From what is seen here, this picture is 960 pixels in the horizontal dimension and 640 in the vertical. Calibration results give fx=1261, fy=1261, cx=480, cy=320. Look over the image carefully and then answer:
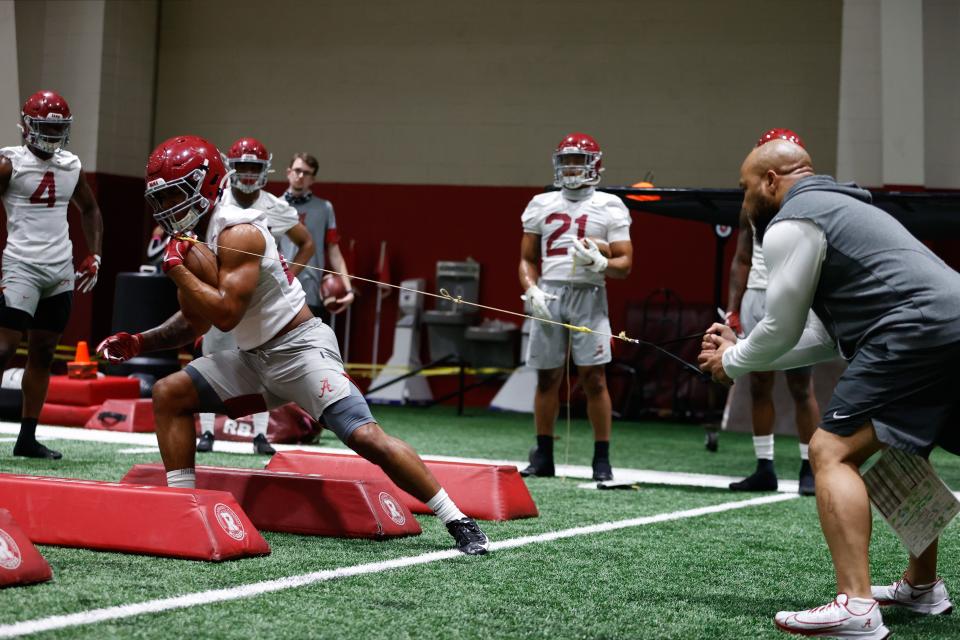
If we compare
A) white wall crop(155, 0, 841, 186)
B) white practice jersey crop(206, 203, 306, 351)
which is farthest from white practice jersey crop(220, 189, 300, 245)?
white wall crop(155, 0, 841, 186)

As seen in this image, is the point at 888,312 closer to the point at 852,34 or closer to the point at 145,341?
the point at 145,341

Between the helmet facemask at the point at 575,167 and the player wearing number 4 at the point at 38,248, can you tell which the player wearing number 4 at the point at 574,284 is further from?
the player wearing number 4 at the point at 38,248

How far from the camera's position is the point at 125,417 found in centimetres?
923

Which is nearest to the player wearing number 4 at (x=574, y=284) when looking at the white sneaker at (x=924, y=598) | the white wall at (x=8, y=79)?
the white sneaker at (x=924, y=598)

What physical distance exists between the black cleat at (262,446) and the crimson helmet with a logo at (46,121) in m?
2.19

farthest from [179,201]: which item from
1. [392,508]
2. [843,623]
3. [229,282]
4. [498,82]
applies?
[498,82]

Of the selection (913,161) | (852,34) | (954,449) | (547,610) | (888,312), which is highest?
(852,34)

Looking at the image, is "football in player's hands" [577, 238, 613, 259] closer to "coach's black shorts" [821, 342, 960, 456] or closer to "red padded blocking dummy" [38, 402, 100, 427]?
"coach's black shorts" [821, 342, 960, 456]

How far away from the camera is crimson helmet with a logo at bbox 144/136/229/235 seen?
468 centimetres

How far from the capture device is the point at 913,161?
477 inches

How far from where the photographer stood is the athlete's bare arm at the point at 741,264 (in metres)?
7.14

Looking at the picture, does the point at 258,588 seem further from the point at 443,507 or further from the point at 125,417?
the point at 125,417

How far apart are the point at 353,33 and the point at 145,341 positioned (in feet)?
35.2

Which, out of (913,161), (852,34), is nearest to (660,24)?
(852,34)
